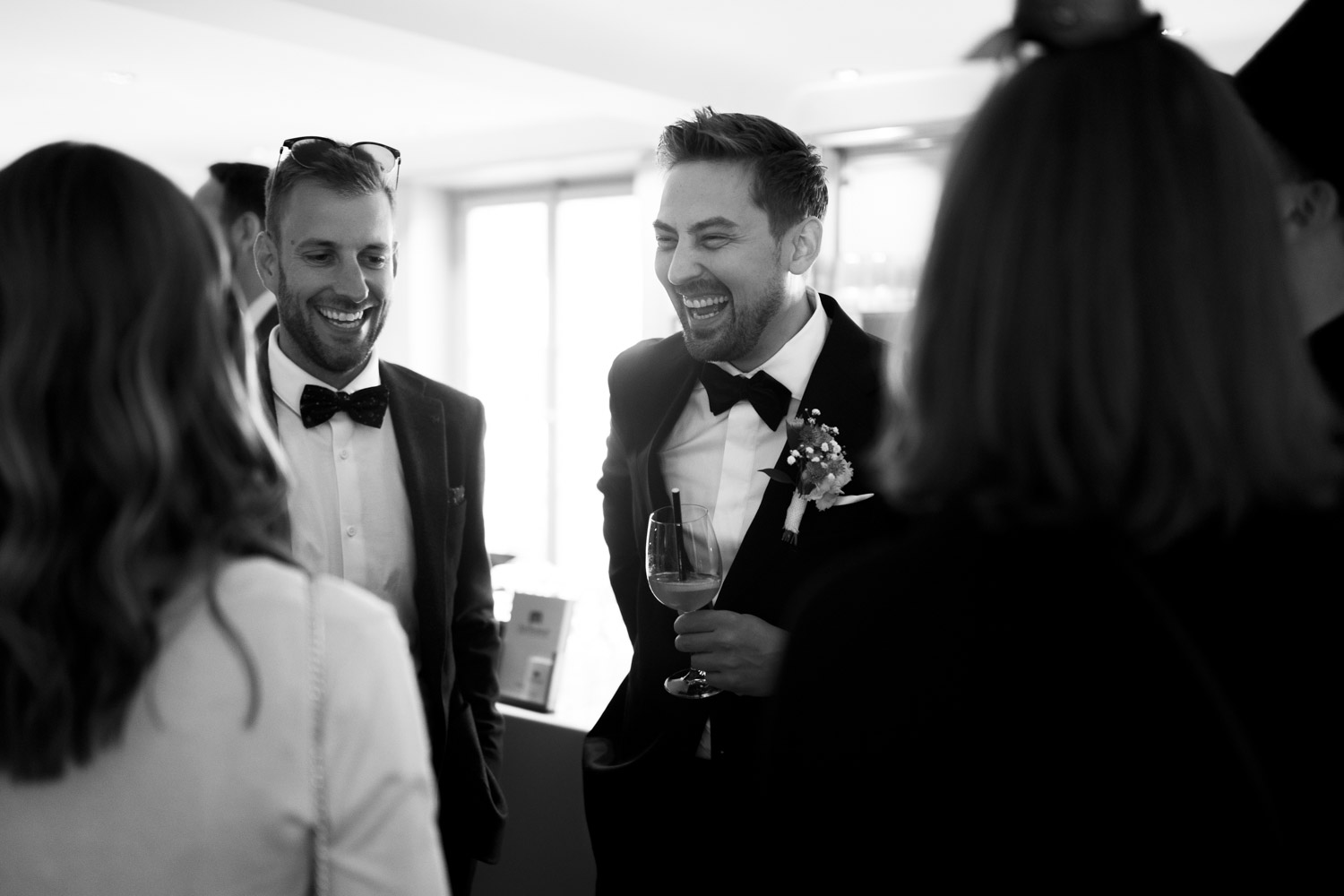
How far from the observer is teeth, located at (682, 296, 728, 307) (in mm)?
2396

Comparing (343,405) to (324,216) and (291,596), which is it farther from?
(291,596)

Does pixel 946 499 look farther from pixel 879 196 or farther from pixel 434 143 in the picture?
pixel 434 143

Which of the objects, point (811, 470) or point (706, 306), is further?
point (706, 306)

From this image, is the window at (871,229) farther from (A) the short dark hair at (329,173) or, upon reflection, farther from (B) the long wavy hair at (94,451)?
(B) the long wavy hair at (94,451)

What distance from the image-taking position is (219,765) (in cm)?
95

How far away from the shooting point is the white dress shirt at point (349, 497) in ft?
7.44

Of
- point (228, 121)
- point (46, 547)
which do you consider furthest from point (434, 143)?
point (46, 547)

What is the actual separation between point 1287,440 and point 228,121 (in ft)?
27.3

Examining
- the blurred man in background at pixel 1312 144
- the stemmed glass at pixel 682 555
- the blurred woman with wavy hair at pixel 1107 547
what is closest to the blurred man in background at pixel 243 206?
the stemmed glass at pixel 682 555

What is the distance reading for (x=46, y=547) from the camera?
0.92 m

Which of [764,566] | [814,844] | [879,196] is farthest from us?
[879,196]

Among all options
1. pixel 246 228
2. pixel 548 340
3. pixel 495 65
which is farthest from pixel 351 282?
pixel 548 340

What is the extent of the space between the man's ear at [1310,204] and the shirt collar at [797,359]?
40.4 inches

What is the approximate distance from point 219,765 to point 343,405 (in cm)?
144
